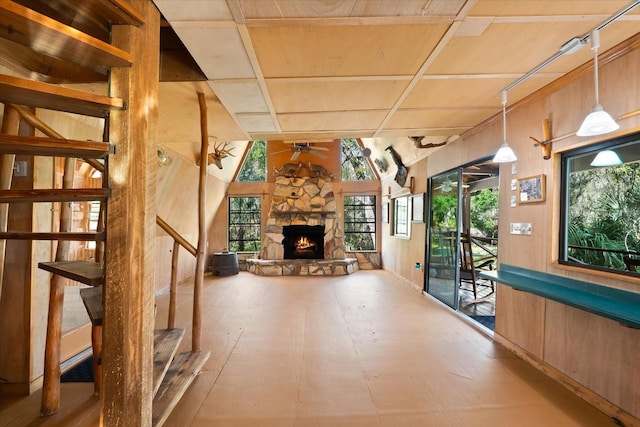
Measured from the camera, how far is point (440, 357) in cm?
255

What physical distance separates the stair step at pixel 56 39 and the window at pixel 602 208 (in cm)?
292

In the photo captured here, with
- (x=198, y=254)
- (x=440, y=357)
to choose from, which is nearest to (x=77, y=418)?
(x=198, y=254)

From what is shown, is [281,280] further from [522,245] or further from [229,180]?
[522,245]

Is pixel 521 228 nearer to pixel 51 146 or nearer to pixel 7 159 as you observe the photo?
pixel 51 146

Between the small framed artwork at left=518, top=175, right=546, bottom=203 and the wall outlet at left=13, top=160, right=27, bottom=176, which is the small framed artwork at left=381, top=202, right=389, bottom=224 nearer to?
the small framed artwork at left=518, top=175, right=546, bottom=203

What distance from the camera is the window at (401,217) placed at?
18.4 ft

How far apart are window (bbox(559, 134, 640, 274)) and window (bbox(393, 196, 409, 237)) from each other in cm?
335

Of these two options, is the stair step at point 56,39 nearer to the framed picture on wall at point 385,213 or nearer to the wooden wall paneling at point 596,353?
the wooden wall paneling at point 596,353

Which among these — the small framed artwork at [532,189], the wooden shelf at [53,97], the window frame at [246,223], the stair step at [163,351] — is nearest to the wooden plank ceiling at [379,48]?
the wooden shelf at [53,97]

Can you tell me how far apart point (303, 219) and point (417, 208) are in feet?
9.88

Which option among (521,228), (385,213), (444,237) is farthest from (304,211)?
(521,228)

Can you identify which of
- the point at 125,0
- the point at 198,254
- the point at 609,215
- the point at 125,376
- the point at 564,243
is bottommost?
the point at 125,376

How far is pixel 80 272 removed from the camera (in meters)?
1.45

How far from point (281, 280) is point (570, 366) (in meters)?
4.72
